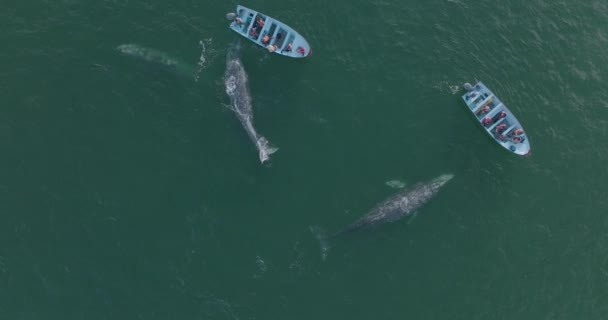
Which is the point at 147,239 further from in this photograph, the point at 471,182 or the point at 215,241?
the point at 471,182

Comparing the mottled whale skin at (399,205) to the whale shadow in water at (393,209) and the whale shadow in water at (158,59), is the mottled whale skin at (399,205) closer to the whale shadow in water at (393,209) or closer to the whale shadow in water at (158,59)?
the whale shadow in water at (393,209)

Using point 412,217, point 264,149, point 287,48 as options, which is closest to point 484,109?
point 412,217

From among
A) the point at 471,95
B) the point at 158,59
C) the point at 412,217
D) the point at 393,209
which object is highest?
the point at 471,95

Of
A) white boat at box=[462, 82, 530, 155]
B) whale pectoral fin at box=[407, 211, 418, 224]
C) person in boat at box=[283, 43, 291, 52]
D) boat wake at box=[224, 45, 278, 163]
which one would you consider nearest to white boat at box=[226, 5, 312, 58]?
person in boat at box=[283, 43, 291, 52]

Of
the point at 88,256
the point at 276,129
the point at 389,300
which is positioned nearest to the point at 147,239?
the point at 88,256

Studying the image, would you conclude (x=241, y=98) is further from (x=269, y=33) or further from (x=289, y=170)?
(x=289, y=170)
